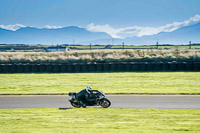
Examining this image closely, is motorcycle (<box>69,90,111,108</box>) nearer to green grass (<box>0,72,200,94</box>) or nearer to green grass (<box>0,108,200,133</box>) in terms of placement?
green grass (<box>0,108,200,133</box>)

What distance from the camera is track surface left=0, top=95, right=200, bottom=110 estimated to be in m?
17.0

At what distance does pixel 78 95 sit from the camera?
16016 millimetres

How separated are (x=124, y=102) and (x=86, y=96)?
296 cm

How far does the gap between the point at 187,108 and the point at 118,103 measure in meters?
3.60

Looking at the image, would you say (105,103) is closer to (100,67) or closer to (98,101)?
(98,101)

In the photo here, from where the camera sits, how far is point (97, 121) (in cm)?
1229

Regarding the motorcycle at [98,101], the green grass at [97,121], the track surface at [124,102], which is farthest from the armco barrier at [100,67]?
the green grass at [97,121]

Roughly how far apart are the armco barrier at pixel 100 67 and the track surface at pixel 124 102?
42.5ft

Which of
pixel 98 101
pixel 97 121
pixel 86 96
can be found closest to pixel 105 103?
pixel 98 101

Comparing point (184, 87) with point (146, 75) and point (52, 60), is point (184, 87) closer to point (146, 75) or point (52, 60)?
point (146, 75)

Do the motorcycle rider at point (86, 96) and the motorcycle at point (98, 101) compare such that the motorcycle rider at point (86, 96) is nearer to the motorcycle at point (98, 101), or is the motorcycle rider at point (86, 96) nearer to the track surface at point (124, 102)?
the motorcycle at point (98, 101)

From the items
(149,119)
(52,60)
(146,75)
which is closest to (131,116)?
(149,119)

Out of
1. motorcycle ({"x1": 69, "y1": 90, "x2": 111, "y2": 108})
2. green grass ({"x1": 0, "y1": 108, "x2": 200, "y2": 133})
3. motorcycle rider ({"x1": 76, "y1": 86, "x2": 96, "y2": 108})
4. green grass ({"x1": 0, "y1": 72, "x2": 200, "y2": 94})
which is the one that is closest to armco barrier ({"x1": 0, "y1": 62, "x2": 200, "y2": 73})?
green grass ({"x1": 0, "y1": 72, "x2": 200, "y2": 94})

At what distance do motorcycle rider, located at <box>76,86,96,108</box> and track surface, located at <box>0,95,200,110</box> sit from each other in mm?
1278
